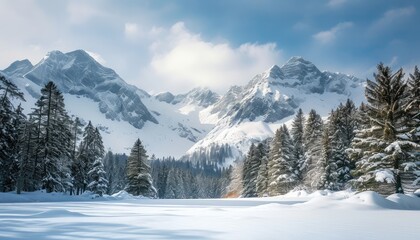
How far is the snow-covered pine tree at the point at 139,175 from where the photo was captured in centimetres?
5116

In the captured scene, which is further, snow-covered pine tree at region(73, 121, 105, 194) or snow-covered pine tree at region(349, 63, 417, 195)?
snow-covered pine tree at region(73, 121, 105, 194)

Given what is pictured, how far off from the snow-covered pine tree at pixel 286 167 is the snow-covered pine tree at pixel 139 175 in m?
20.3

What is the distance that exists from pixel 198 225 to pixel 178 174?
105034 mm

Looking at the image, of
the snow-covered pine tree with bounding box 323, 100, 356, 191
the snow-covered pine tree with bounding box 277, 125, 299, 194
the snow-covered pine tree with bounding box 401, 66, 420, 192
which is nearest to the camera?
the snow-covered pine tree with bounding box 401, 66, 420, 192

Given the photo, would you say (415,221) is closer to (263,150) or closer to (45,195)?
(45,195)

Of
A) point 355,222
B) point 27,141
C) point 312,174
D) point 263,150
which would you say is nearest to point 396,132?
point 355,222

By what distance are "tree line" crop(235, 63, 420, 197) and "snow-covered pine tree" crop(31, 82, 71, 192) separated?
28682 mm

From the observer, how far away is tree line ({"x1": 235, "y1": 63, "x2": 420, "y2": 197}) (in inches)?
846

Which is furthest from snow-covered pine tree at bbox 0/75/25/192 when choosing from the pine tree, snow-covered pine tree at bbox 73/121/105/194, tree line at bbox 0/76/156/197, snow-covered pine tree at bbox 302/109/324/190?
the pine tree

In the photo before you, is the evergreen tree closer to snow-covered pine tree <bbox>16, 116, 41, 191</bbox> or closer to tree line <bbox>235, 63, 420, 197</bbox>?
snow-covered pine tree <bbox>16, 116, 41, 191</bbox>

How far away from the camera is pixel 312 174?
4434cm

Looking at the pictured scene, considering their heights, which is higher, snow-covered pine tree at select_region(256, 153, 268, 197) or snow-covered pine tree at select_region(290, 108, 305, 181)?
snow-covered pine tree at select_region(290, 108, 305, 181)

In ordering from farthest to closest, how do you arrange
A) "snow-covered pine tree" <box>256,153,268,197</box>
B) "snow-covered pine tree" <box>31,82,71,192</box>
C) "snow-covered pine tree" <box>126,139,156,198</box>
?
1. "snow-covered pine tree" <box>256,153,268,197</box>
2. "snow-covered pine tree" <box>126,139,156,198</box>
3. "snow-covered pine tree" <box>31,82,71,192</box>

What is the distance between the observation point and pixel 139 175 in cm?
5112
